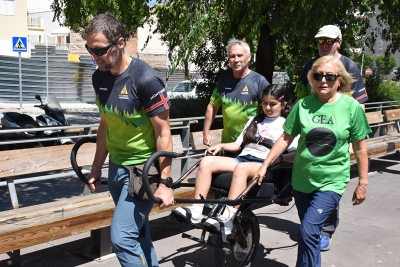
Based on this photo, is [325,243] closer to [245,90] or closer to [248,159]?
[248,159]

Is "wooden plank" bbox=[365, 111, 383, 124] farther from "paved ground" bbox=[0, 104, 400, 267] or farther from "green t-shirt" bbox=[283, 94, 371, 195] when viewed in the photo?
"green t-shirt" bbox=[283, 94, 371, 195]

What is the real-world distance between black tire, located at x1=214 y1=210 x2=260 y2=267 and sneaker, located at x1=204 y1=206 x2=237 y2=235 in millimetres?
250

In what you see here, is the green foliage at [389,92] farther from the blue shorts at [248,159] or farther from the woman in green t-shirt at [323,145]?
the woman in green t-shirt at [323,145]

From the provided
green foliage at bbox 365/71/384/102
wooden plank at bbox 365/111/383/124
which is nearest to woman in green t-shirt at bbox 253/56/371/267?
wooden plank at bbox 365/111/383/124

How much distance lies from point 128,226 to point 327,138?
152 cm

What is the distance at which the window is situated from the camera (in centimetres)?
4334

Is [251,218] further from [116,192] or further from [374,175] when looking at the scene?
[374,175]

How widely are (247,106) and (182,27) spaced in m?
4.53

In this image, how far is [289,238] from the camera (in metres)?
5.79

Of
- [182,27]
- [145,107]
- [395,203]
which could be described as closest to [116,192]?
[145,107]

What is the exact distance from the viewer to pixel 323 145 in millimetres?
3900

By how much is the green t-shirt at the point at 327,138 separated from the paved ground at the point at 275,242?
4.41 feet

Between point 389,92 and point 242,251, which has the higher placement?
point 389,92

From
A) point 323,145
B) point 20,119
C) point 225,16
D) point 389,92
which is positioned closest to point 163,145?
point 323,145
